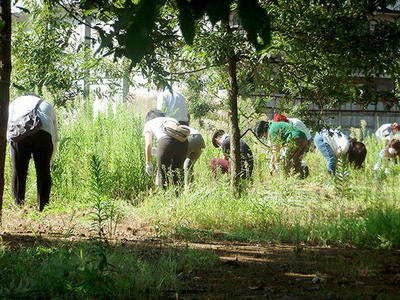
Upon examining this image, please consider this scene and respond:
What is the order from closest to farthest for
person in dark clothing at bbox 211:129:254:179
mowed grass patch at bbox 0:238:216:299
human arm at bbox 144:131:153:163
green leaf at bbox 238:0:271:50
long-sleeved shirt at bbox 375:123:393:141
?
green leaf at bbox 238:0:271:50 < mowed grass patch at bbox 0:238:216:299 < human arm at bbox 144:131:153:163 < person in dark clothing at bbox 211:129:254:179 < long-sleeved shirt at bbox 375:123:393:141

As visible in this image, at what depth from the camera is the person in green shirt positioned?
5.91 meters

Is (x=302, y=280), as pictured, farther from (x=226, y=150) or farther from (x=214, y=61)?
(x=226, y=150)

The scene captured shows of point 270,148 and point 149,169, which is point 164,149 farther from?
point 270,148

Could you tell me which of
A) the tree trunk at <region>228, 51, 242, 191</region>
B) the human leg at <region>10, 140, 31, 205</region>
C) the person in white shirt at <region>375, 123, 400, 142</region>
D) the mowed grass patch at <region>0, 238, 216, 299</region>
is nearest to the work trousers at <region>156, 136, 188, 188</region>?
the tree trunk at <region>228, 51, 242, 191</region>

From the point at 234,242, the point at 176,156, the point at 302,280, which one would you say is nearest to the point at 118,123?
the point at 176,156

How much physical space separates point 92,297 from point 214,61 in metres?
3.03

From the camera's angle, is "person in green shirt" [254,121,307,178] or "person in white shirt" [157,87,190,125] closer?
"person in green shirt" [254,121,307,178]

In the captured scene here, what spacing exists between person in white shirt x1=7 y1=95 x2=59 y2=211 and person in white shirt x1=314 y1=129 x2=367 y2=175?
4409 millimetres

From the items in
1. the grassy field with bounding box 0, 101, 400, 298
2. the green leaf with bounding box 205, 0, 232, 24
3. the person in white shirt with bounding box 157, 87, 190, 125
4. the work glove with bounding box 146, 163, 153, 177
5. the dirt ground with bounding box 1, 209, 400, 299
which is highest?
the person in white shirt with bounding box 157, 87, 190, 125

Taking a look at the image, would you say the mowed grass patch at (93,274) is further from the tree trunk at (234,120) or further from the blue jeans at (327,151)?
the blue jeans at (327,151)

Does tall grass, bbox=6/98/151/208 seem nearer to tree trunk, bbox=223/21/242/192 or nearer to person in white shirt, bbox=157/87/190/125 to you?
person in white shirt, bbox=157/87/190/125

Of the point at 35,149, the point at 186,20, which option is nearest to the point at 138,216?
the point at 35,149

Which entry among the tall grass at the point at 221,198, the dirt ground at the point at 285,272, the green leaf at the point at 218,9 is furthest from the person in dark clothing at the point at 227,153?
the green leaf at the point at 218,9

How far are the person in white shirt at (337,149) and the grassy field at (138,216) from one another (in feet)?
1.07
